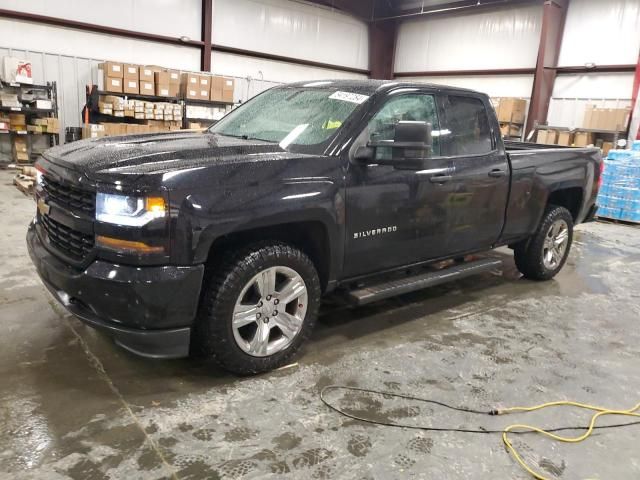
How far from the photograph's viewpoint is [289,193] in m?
2.66

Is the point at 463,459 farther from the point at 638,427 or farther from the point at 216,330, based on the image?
the point at 216,330

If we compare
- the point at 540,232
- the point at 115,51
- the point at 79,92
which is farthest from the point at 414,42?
the point at 540,232

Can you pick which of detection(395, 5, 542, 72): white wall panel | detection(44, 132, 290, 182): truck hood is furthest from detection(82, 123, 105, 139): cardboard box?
detection(395, 5, 542, 72): white wall panel

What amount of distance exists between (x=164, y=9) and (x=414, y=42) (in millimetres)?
8365

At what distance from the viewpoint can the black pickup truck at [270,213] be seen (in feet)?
7.66

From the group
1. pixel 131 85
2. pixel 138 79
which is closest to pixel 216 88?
pixel 138 79

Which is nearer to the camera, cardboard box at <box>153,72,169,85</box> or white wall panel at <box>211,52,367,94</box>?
cardboard box at <box>153,72,169,85</box>

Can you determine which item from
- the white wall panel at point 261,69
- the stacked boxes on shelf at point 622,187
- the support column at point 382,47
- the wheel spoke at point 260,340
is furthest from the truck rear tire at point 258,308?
the support column at point 382,47

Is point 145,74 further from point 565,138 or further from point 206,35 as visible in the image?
point 565,138

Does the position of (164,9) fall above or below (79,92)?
above

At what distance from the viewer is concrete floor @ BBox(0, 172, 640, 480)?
7.14 ft

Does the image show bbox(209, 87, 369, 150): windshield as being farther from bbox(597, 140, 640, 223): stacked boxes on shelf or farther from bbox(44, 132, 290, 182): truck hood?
bbox(597, 140, 640, 223): stacked boxes on shelf

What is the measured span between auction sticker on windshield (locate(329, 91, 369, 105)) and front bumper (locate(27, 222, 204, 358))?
5.04 feet

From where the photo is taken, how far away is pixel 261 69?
48.4 feet
